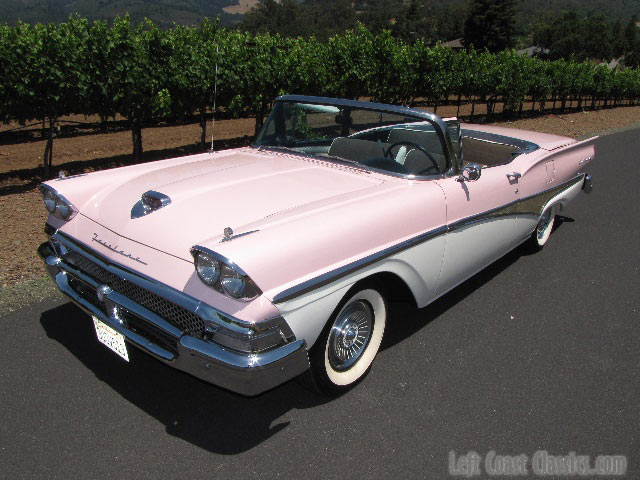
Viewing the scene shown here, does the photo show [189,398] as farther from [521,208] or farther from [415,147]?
[521,208]

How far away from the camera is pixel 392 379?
9.98ft

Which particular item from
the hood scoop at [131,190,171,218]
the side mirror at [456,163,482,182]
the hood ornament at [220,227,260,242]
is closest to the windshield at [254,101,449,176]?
the side mirror at [456,163,482,182]

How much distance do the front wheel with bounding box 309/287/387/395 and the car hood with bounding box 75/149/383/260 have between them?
2.04ft

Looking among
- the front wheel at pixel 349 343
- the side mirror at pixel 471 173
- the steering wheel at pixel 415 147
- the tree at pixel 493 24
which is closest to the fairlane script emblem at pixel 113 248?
the front wheel at pixel 349 343

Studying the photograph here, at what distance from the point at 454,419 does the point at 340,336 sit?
777 millimetres

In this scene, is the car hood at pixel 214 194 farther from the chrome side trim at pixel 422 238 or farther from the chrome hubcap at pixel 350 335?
the chrome hubcap at pixel 350 335

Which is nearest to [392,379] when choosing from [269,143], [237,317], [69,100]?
[237,317]

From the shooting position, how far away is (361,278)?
266 centimetres

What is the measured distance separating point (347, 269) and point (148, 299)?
103 centimetres

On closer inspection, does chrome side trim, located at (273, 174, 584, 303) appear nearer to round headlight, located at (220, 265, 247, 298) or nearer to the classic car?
the classic car

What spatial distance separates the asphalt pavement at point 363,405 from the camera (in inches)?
93.0

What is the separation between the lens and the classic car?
2223 mm

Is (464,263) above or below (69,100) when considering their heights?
below

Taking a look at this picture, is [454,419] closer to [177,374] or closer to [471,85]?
[177,374]
